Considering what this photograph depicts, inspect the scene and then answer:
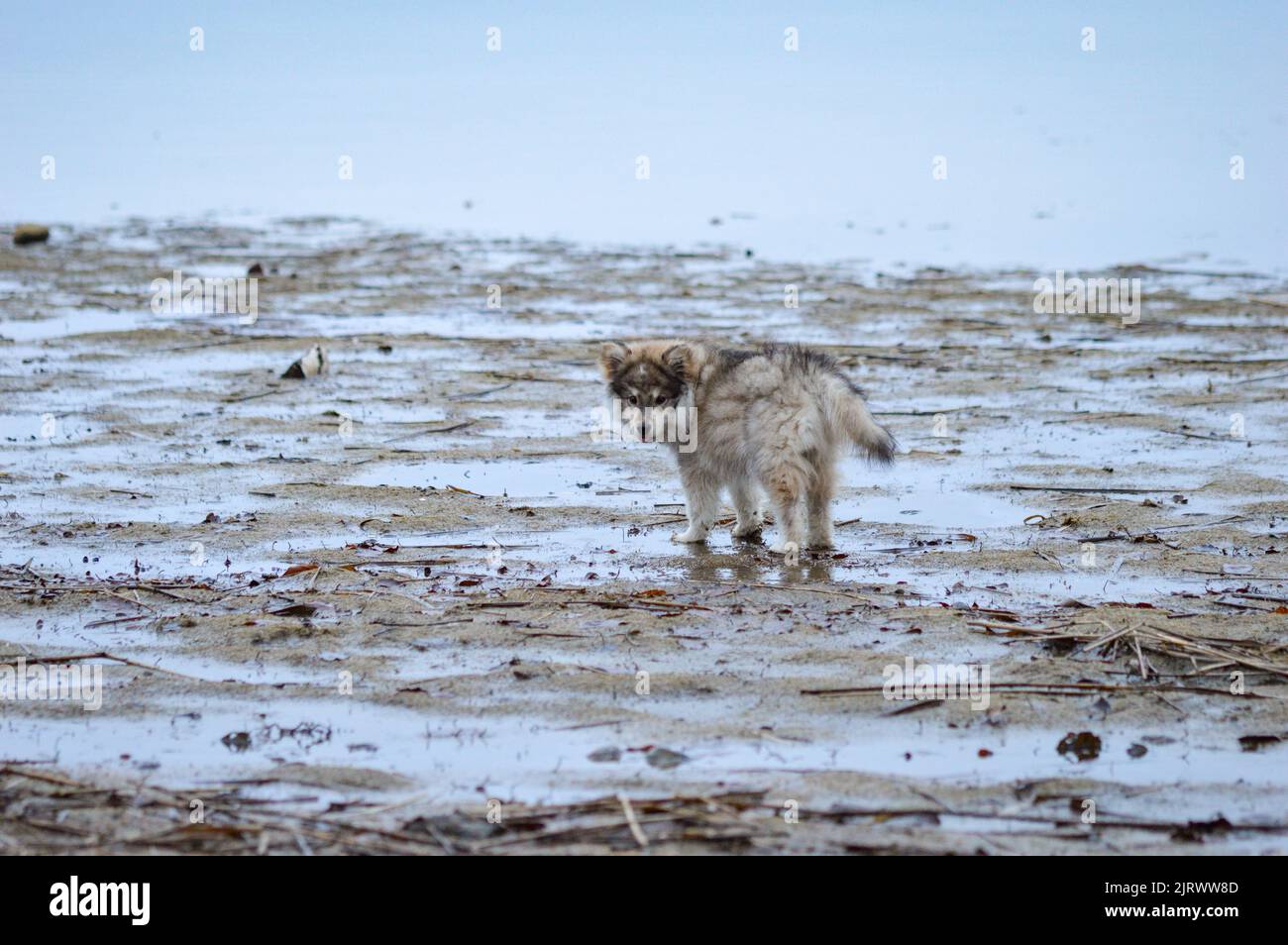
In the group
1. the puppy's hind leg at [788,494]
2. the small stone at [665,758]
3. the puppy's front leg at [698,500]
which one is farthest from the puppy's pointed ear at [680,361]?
the small stone at [665,758]

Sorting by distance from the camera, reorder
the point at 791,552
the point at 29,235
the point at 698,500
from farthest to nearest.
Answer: the point at 29,235, the point at 698,500, the point at 791,552

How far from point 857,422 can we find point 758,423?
1.84ft

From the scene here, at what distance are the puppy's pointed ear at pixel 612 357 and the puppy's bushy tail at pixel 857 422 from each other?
134 cm

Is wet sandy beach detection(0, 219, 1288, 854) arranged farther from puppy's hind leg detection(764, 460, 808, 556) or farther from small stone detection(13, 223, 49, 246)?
small stone detection(13, 223, 49, 246)

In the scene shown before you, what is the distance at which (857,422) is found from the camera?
26.7 ft

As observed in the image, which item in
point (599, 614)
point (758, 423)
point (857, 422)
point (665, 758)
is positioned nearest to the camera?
point (665, 758)

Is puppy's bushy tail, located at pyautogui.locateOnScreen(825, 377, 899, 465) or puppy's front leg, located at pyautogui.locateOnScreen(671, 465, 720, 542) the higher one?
puppy's bushy tail, located at pyautogui.locateOnScreen(825, 377, 899, 465)

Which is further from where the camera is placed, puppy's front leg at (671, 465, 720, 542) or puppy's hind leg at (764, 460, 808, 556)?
puppy's front leg at (671, 465, 720, 542)

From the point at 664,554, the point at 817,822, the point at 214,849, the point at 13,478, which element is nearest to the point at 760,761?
the point at 817,822

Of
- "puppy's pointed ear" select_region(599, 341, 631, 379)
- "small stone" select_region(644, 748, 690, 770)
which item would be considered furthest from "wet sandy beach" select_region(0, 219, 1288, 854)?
"puppy's pointed ear" select_region(599, 341, 631, 379)

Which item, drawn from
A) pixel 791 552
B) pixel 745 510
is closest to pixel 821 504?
pixel 791 552

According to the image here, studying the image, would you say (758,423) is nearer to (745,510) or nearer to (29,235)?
(745,510)

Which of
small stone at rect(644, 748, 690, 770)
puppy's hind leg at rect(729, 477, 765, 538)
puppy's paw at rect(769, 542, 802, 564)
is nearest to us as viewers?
small stone at rect(644, 748, 690, 770)

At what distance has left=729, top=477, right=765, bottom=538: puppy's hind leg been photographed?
28.6 feet
